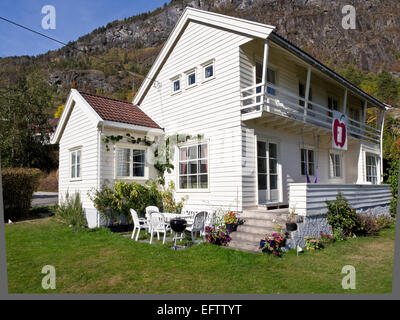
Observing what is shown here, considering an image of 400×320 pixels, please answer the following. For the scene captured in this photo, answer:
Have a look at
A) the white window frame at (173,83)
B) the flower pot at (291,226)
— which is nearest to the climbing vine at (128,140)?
the white window frame at (173,83)

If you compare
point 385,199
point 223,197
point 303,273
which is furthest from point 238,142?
point 385,199

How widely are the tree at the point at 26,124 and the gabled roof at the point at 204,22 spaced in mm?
11675

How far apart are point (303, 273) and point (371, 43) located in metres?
14.2

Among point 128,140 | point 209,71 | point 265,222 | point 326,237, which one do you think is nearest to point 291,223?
point 265,222

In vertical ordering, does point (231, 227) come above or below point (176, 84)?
below

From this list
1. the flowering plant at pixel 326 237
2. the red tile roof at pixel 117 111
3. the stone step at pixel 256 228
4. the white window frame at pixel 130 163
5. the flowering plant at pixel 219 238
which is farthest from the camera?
the red tile roof at pixel 117 111

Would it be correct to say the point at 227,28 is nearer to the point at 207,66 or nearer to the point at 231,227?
the point at 207,66

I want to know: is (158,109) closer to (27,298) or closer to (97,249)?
(97,249)

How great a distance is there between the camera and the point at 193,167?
34.6 feet

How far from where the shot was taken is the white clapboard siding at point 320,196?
7.49 meters

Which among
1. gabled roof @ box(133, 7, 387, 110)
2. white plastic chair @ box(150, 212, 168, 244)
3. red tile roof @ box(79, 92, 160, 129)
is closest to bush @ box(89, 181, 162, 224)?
white plastic chair @ box(150, 212, 168, 244)

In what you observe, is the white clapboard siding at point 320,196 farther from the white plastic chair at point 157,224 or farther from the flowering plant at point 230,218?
the white plastic chair at point 157,224

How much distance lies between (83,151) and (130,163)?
2.02m
